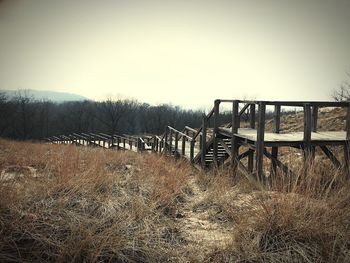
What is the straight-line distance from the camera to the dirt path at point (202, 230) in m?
3.15

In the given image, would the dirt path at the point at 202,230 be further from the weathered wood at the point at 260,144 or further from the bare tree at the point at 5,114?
the bare tree at the point at 5,114

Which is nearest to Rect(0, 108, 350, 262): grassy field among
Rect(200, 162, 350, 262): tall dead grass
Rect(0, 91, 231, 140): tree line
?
Rect(200, 162, 350, 262): tall dead grass

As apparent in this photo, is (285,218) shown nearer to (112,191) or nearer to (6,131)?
(112,191)

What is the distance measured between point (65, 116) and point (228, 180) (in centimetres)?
7371

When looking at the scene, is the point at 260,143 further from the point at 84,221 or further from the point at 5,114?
the point at 5,114

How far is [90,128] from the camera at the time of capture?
7544 cm

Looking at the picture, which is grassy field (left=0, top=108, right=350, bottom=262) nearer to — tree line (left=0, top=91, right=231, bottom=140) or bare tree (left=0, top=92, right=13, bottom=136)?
tree line (left=0, top=91, right=231, bottom=140)

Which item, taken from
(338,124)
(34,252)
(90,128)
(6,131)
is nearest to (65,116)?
(90,128)

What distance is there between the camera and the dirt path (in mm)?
3152

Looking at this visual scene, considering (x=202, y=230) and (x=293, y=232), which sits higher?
(x=293, y=232)

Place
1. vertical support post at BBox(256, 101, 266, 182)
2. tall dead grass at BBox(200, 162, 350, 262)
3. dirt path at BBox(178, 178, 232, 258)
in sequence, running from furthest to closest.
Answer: vertical support post at BBox(256, 101, 266, 182) < dirt path at BBox(178, 178, 232, 258) < tall dead grass at BBox(200, 162, 350, 262)

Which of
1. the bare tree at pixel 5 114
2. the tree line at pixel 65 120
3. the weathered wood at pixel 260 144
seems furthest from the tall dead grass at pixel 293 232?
the bare tree at pixel 5 114

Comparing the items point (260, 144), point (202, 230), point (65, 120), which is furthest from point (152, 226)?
point (65, 120)

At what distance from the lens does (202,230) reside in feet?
11.9
